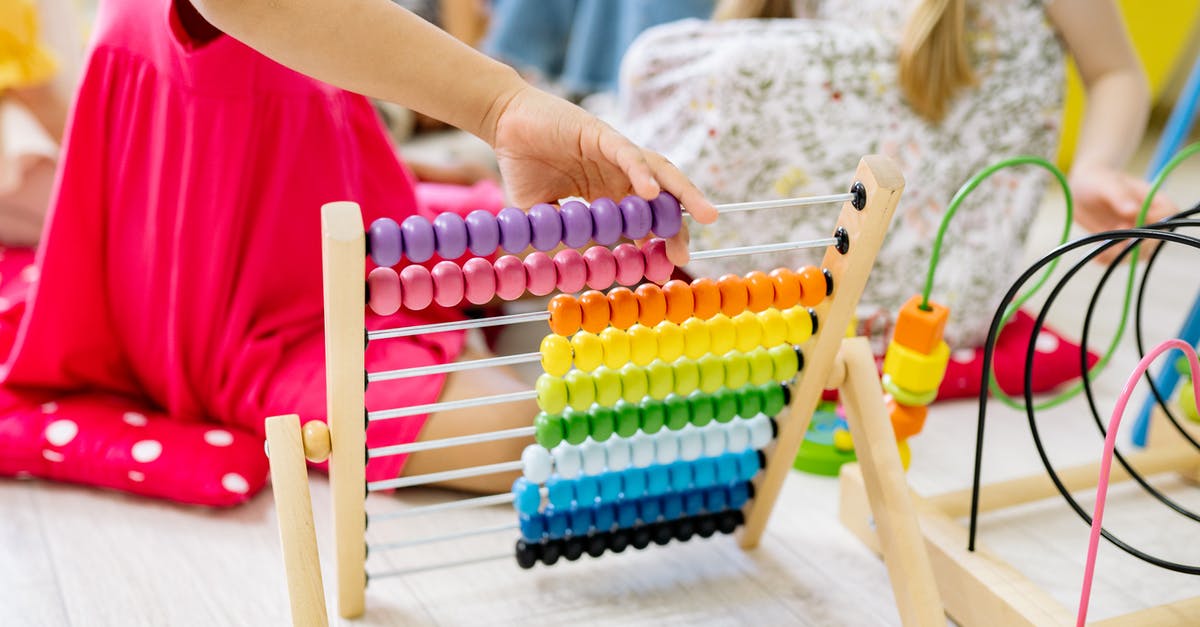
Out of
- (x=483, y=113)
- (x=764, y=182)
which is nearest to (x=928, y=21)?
(x=764, y=182)

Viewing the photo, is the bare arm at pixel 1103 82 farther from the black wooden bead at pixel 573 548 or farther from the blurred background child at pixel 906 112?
the black wooden bead at pixel 573 548

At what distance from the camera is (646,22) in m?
1.98

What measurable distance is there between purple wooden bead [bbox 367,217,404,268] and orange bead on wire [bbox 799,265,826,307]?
12.0 inches

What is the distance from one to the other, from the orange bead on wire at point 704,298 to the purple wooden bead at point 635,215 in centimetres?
9

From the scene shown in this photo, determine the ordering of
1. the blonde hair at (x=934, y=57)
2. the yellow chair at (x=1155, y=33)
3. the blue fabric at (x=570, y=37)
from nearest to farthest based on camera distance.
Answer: the blonde hair at (x=934, y=57) → the blue fabric at (x=570, y=37) → the yellow chair at (x=1155, y=33)

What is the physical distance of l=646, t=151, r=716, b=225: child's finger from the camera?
26.3 inches

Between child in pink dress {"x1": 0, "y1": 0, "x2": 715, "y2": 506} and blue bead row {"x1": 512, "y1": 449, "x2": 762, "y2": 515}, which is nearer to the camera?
blue bead row {"x1": 512, "y1": 449, "x2": 762, "y2": 515}

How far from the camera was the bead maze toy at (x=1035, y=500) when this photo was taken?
26.1 inches

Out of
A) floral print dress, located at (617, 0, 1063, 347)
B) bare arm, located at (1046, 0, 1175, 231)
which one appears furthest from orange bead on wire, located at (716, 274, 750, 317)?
bare arm, located at (1046, 0, 1175, 231)

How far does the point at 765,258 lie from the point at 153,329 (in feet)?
2.33

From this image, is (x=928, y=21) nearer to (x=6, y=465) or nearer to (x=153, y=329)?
(x=153, y=329)

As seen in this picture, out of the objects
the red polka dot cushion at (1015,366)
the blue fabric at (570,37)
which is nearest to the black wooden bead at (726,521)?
the red polka dot cushion at (1015,366)

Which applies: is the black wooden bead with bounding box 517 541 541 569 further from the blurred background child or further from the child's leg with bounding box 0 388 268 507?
the blurred background child

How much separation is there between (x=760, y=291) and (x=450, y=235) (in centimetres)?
24
